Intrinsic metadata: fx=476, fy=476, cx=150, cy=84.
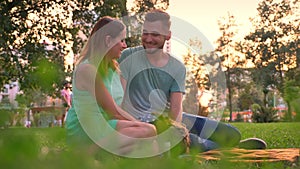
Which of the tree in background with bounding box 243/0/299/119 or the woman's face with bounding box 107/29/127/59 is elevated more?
the tree in background with bounding box 243/0/299/119

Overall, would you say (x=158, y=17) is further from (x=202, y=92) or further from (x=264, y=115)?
(x=264, y=115)

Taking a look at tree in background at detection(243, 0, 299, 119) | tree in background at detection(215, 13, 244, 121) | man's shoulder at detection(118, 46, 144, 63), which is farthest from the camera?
tree in background at detection(243, 0, 299, 119)

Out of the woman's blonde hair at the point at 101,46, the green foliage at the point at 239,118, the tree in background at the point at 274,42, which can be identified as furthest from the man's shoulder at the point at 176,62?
the tree in background at the point at 274,42

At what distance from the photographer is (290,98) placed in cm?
115

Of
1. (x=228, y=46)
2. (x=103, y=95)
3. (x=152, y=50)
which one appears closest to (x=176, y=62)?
(x=152, y=50)

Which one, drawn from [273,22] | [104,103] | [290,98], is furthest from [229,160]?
[273,22]

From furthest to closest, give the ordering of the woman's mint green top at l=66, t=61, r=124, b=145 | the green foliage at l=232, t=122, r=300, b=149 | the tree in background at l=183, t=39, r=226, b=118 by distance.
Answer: the tree in background at l=183, t=39, r=226, b=118
the green foliage at l=232, t=122, r=300, b=149
the woman's mint green top at l=66, t=61, r=124, b=145

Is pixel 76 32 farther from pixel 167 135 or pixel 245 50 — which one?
pixel 245 50

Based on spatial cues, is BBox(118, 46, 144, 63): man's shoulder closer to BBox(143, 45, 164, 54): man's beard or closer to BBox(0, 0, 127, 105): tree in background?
BBox(143, 45, 164, 54): man's beard

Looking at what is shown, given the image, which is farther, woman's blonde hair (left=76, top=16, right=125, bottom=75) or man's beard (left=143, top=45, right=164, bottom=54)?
man's beard (left=143, top=45, right=164, bottom=54)

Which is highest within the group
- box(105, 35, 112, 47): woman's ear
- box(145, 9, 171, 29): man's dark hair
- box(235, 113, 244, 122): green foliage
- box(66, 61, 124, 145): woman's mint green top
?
box(145, 9, 171, 29): man's dark hair

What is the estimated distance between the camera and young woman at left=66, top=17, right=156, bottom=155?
2346 millimetres

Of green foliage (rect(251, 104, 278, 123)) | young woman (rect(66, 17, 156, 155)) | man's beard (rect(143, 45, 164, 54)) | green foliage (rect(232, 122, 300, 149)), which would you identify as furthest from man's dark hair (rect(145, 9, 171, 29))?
green foliage (rect(251, 104, 278, 123))

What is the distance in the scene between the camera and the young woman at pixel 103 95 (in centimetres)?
235
